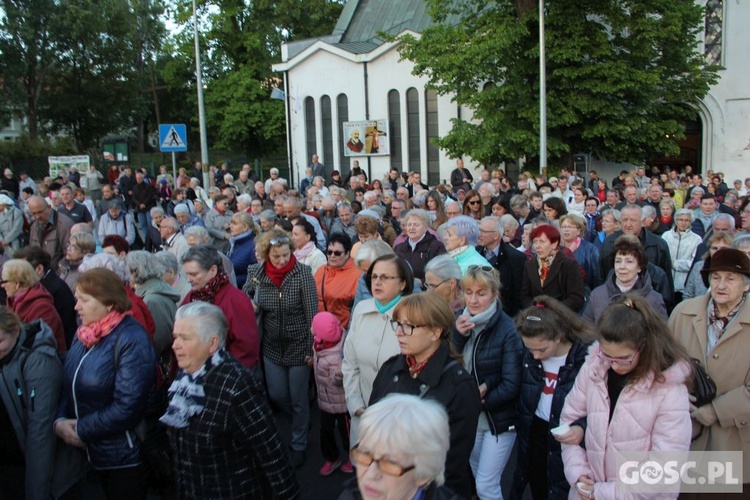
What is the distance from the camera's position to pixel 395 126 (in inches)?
1150

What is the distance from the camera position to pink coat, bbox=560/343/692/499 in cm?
318


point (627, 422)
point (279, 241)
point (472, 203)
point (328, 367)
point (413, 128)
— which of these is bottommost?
point (328, 367)

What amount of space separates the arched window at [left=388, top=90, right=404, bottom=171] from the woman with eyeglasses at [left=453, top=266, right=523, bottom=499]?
82.6 feet

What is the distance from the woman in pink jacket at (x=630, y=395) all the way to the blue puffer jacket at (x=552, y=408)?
0.45 meters

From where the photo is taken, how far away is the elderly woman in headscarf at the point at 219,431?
341 cm

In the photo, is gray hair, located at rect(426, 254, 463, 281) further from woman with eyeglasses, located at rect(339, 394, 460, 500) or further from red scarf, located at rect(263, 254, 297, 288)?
woman with eyeglasses, located at rect(339, 394, 460, 500)

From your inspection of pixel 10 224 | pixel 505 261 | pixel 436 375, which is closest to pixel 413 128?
pixel 10 224

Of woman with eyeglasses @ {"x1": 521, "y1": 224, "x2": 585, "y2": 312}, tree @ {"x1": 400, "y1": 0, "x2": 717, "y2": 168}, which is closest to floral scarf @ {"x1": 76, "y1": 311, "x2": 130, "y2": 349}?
woman with eyeglasses @ {"x1": 521, "y1": 224, "x2": 585, "y2": 312}

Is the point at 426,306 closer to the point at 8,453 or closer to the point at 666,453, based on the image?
the point at 666,453

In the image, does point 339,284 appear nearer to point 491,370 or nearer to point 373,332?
point 373,332

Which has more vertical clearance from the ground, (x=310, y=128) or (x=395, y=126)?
(x=310, y=128)

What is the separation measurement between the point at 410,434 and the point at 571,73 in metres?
20.8

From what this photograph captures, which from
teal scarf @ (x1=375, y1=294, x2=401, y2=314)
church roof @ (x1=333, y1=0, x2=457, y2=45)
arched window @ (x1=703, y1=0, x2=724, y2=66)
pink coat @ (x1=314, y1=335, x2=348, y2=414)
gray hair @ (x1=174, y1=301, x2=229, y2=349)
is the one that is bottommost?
pink coat @ (x1=314, y1=335, x2=348, y2=414)

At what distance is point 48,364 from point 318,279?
253cm
